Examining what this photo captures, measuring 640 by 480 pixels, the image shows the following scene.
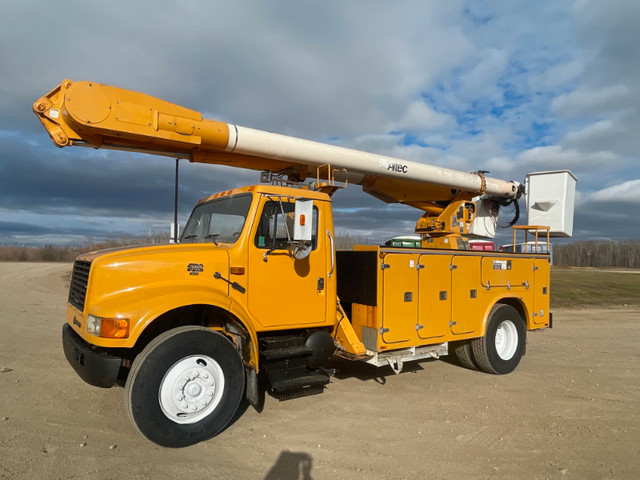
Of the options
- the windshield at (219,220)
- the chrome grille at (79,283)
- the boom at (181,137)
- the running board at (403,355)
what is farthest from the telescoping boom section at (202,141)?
the running board at (403,355)

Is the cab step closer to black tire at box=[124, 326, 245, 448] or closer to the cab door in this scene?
the cab door

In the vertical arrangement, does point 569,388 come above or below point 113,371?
below

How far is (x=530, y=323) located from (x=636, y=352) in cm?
308

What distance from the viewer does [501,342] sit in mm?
7316

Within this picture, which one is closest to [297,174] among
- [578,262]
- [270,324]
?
[270,324]

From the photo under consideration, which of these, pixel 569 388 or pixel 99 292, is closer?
pixel 99 292

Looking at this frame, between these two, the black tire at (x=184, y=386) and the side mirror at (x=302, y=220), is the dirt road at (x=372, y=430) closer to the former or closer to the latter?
the black tire at (x=184, y=386)

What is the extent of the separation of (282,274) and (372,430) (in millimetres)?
1924

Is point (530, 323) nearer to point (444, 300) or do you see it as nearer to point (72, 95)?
point (444, 300)

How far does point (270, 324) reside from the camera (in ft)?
15.8

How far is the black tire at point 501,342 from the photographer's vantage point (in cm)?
688

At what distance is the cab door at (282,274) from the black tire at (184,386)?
61cm

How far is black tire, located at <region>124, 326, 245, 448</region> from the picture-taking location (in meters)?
3.96

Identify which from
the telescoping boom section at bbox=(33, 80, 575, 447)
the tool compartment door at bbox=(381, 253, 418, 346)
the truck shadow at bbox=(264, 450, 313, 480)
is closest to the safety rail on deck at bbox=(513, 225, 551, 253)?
the telescoping boom section at bbox=(33, 80, 575, 447)
